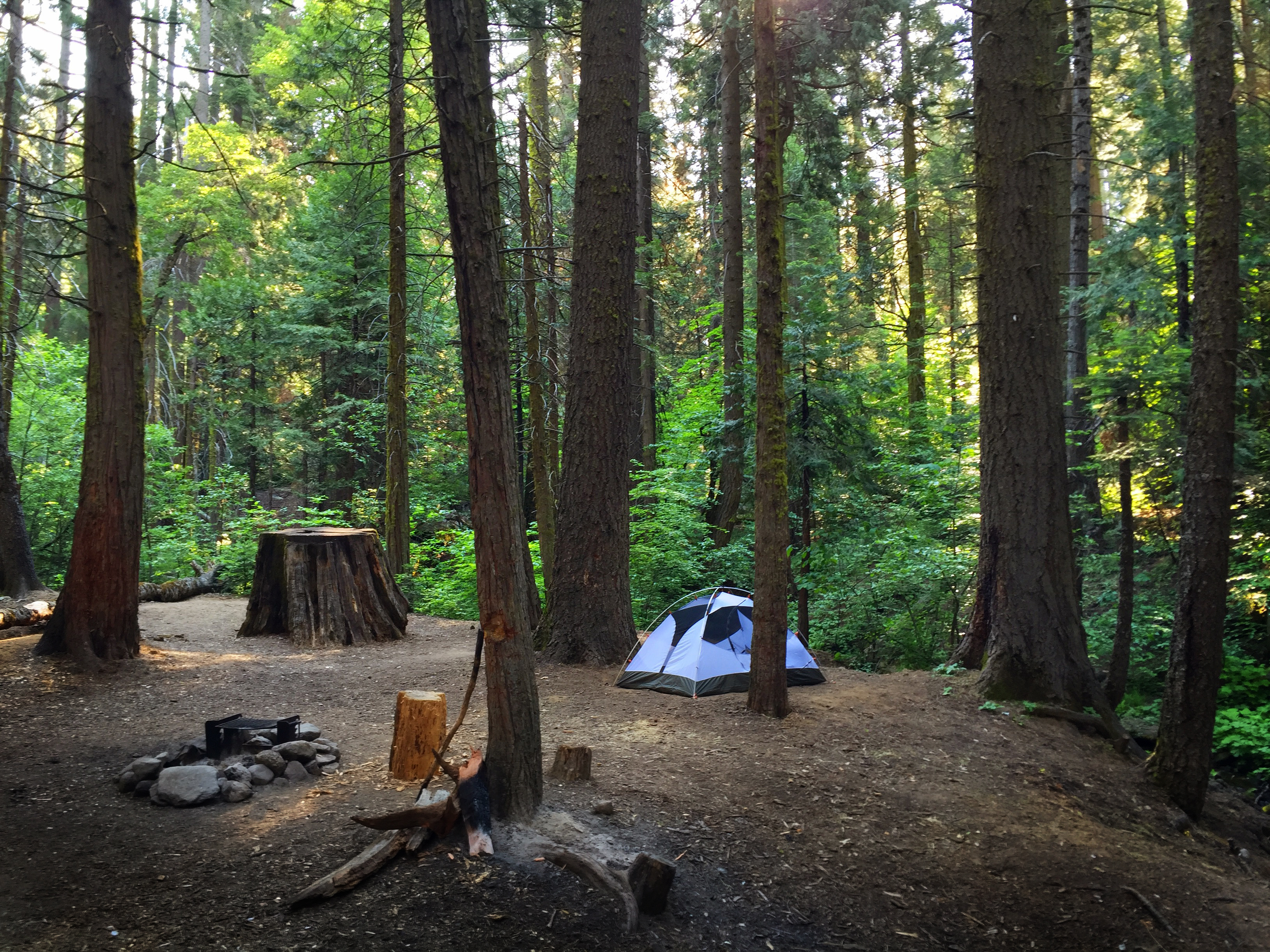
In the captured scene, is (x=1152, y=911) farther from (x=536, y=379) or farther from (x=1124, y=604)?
(x=536, y=379)

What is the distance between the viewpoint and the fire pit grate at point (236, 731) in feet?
18.0

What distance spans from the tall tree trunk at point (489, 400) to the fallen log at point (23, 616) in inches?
280

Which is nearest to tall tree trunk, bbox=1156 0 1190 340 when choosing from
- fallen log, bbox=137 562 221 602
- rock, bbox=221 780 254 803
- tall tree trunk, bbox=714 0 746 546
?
tall tree trunk, bbox=714 0 746 546

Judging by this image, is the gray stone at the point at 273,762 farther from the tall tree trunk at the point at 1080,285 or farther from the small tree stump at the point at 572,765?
the tall tree trunk at the point at 1080,285

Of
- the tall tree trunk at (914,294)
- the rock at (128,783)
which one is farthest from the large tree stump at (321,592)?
the tall tree trunk at (914,294)

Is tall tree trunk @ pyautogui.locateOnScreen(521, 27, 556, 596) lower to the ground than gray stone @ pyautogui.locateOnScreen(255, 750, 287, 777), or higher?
higher

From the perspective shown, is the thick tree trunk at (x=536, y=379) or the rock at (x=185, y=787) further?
the thick tree trunk at (x=536, y=379)

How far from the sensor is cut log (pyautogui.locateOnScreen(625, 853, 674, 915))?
4184mm

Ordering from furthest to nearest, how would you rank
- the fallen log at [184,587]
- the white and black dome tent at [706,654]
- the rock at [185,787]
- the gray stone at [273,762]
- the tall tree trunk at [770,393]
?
the fallen log at [184,587] < the white and black dome tent at [706,654] < the tall tree trunk at [770,393] < the gray stone at [273,762] < the rock at [185,787]

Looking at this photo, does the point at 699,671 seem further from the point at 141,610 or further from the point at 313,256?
the point at 313,256

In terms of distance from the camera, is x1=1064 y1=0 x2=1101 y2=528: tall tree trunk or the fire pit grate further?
x1=1064 y1=0 x2=1101 y2=528: tall tree trunk

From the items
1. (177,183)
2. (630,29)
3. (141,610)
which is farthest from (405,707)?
(177,183)

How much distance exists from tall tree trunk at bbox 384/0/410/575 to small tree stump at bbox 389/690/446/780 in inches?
286

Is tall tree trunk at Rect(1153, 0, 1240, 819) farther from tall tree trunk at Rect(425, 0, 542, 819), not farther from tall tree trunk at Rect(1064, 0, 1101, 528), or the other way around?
tall tree trunk at Rect(425, 0, 542, 819)
